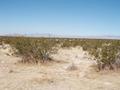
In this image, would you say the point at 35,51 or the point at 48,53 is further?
the point at 48,53

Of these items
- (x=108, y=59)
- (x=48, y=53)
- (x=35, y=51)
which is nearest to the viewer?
(x=108, y=59)

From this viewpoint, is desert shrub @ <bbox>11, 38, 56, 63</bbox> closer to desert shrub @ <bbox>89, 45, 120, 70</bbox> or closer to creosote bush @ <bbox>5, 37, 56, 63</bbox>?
creosote bush @ <bbox>5, 37, 56, 63</bbox>

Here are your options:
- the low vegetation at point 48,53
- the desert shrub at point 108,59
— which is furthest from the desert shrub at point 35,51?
the desert shrub at point 108,59

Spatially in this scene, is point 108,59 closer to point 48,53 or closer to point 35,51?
point 48,53

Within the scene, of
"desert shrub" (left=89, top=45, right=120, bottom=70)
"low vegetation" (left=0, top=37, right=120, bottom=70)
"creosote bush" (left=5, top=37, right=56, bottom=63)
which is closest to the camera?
"desert shrub" (left=89, top=45, right=120, bottom=70)

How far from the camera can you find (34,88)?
920 centimetres

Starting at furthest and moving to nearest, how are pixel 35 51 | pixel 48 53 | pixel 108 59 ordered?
1. pixel 48 53
2. pixel 35 51
3. pixel 108 59

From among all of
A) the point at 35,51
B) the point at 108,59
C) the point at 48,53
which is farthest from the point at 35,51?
the point at 108,59

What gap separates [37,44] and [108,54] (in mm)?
5694

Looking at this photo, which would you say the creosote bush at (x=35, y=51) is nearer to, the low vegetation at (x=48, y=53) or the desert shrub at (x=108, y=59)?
the low vegetation at (x=48, y=53)

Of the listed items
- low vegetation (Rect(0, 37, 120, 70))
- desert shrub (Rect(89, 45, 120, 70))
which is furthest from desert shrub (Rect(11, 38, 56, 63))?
desert shrub (Rect(89, 45, 120, 70))

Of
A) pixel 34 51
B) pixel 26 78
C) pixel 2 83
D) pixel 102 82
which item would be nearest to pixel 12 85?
pixel 2 83

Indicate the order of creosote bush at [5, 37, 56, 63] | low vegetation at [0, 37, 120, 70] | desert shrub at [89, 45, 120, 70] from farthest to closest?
1. creosote bush at [5, 37, 56, 63]
2. low vegetation at [0, 37, 120, 70]
3. desert shrub at [89, 45, 120, 70]

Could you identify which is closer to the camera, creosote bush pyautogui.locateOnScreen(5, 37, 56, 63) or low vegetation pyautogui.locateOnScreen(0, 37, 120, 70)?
low vegetation pyautogui.locateOnScreen(0, 37, 120, 70)
